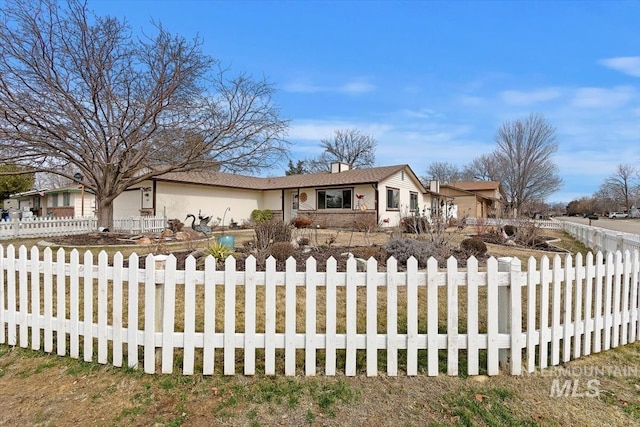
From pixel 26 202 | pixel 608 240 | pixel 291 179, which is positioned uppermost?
pixel 291 179

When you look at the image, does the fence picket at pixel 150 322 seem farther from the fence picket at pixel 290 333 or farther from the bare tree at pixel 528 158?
the bare tree at pixel 528 158

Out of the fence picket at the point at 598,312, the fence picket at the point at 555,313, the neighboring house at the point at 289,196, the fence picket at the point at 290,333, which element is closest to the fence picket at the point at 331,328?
the fence picket at the point at 290,333

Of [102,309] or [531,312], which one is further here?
[102,309]

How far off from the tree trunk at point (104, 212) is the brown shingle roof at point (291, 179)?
4972 mm

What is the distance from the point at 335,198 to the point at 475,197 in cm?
2050

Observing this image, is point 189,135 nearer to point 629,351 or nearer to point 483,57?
point 483,57

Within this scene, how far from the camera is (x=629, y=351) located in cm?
335

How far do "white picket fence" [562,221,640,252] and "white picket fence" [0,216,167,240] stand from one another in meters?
16.9

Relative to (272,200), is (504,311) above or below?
below

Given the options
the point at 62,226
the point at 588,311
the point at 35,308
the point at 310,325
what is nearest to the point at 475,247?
the point at 588,311

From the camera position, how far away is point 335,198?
74.6 ft

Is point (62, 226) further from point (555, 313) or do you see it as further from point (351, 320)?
point (555, 313)

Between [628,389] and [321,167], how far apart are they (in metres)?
44.9

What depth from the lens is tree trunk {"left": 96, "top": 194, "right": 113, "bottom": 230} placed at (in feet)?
44.5
